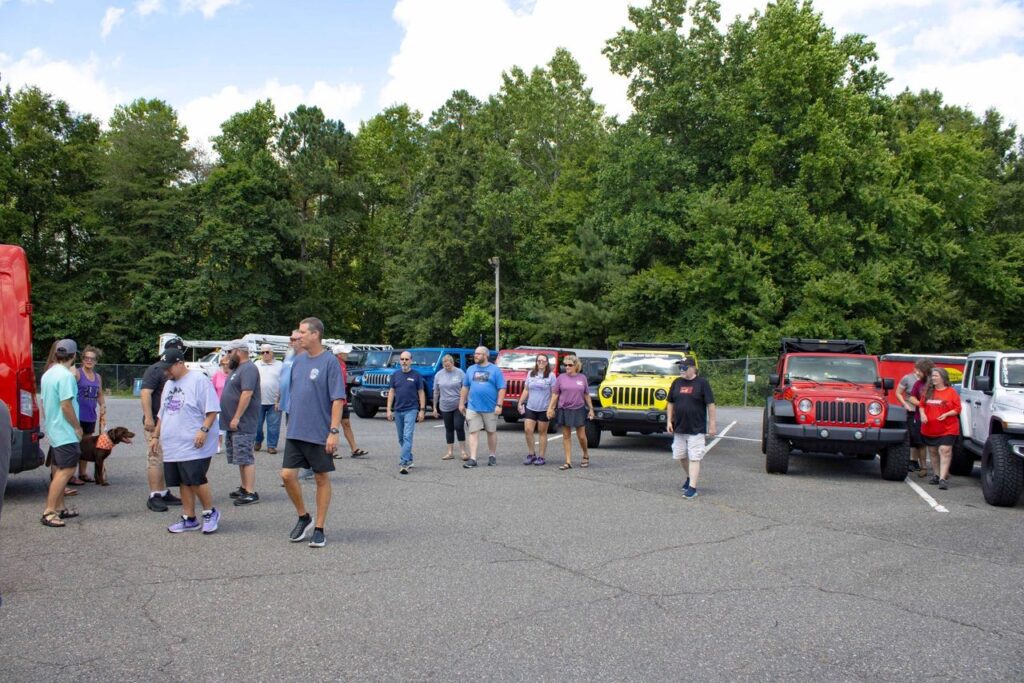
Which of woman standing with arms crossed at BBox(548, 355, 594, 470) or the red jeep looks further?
woman standing with arms crossed at BBox(548, 355, 594, 470)

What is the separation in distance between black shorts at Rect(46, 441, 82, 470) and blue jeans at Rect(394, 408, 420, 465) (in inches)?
189

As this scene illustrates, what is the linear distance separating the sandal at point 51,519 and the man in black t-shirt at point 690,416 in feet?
22.3

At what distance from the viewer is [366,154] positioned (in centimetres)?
5591

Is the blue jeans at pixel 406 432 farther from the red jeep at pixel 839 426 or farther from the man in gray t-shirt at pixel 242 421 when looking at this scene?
the red jeep at pixel 839 426

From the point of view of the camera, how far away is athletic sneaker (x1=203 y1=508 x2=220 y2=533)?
7.61 metres

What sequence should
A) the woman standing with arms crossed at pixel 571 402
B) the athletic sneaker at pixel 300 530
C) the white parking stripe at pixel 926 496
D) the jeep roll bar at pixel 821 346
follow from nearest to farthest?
1. the athletic sneaker at pixel 300 530
2. the white parking stripe at pixel 926 496
3. the woman standing with arms crossed at pixel 571 402
4. the jeep roll bar at pixel 821 346

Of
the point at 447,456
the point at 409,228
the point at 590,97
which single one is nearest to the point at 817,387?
the point at 447,456

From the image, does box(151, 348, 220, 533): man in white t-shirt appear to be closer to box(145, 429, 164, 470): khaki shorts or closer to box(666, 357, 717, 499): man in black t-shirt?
box(145, 429, 164, 470): khaki shorts

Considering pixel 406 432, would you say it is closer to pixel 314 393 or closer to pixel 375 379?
pixel 314 393

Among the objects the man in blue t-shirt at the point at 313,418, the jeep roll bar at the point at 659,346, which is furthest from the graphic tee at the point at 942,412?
the man in blue t-shirt at the point at 313,418

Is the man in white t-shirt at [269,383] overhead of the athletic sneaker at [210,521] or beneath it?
overhead

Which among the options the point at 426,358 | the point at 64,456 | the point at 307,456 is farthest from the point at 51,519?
the point at 426,358

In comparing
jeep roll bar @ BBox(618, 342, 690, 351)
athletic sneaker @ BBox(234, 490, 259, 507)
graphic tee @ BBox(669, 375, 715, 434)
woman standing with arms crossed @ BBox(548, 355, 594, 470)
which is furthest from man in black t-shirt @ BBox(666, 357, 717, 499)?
jeep roll bar @ BBox(618, 342, 690, 351)

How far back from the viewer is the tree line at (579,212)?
36406 millimetres
